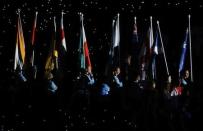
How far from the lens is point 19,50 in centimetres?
1434

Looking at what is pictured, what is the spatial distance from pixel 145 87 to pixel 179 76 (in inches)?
76.0

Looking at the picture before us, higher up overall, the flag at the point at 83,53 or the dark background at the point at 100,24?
the dark background at the point at 100,24

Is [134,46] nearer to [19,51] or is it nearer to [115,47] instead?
[115,47]

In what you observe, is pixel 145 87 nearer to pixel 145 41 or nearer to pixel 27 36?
pixel 145 41

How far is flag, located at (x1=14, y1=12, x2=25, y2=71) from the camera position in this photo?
46.3ft

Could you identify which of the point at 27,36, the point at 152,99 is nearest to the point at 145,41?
the point at 152,99

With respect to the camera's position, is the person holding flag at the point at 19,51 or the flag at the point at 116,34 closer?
the person holding flag at the point at 19,51

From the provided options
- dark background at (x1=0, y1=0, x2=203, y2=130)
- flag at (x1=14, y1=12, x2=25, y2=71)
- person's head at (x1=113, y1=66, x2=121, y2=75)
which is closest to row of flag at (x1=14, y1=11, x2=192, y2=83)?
flag at (x1=14, y1=12, x2=25, y2=71)

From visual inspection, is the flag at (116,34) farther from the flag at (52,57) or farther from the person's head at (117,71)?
the flag at (52,57)

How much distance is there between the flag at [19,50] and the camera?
14125 mm

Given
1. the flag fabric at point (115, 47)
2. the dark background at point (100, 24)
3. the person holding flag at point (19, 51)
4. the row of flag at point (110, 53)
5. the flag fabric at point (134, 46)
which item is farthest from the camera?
the dark background at point (100, 24)

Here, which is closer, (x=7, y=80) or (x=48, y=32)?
(x=7, y=80)

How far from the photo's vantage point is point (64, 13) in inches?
631

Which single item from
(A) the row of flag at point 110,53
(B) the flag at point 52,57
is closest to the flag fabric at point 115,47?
(A) the row of flag at point 110,53
